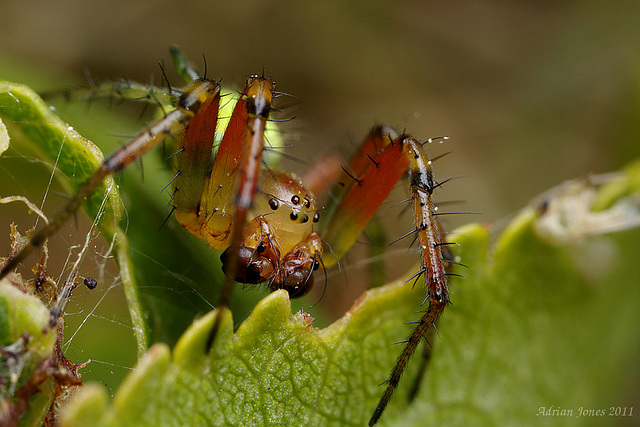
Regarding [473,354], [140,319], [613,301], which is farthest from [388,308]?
[613,301]

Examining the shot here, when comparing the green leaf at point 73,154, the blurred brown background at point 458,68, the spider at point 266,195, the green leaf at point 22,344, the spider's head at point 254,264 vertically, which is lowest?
the green leaf at point 22,344

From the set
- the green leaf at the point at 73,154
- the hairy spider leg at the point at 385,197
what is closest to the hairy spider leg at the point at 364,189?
the hairy spider leg at the point at 385,197

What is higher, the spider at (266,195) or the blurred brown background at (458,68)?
the blurred brown background at (458,68)

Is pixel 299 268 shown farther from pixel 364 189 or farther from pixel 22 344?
pixel 22 344

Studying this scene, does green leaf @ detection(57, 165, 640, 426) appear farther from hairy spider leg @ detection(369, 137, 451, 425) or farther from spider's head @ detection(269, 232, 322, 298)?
spider's head @ detection(269, 232, 322, 298)

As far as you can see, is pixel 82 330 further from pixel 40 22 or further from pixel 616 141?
pixel 616 141

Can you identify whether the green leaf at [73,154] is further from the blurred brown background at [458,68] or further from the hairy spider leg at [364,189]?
the blurred brown background at [458,68]

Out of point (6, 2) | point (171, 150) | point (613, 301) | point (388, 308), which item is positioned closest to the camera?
point (388, 308)

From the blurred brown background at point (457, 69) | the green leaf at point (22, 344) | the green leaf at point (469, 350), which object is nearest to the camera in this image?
the green leaf at point (22, 344)
